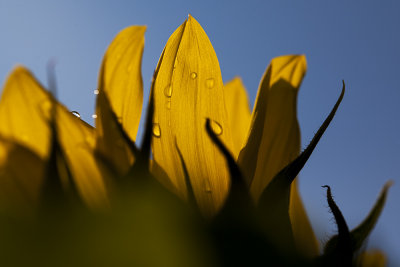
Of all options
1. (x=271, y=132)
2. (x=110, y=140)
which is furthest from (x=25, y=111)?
(x=271, y=132)

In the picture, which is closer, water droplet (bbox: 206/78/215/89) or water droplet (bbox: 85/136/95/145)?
water droplet (bbox: 85/136/95/145)

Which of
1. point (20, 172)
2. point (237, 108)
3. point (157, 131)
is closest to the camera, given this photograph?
point (20, 172)

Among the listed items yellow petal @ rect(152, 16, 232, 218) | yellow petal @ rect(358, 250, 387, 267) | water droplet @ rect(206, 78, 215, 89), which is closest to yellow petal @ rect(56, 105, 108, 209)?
yellow petal @ rect(152, 16, 232, 218)

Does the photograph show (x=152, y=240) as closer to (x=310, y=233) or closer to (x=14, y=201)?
(x=14, y=201)

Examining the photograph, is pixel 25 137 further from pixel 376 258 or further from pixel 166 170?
pixel 376 258

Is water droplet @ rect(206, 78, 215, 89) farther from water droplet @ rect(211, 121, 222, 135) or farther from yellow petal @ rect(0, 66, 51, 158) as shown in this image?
yellow petal @ rect(0, 66, 51, 158)

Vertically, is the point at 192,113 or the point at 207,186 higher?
the point at 192,113

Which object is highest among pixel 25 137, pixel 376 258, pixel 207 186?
pixel 25 137
